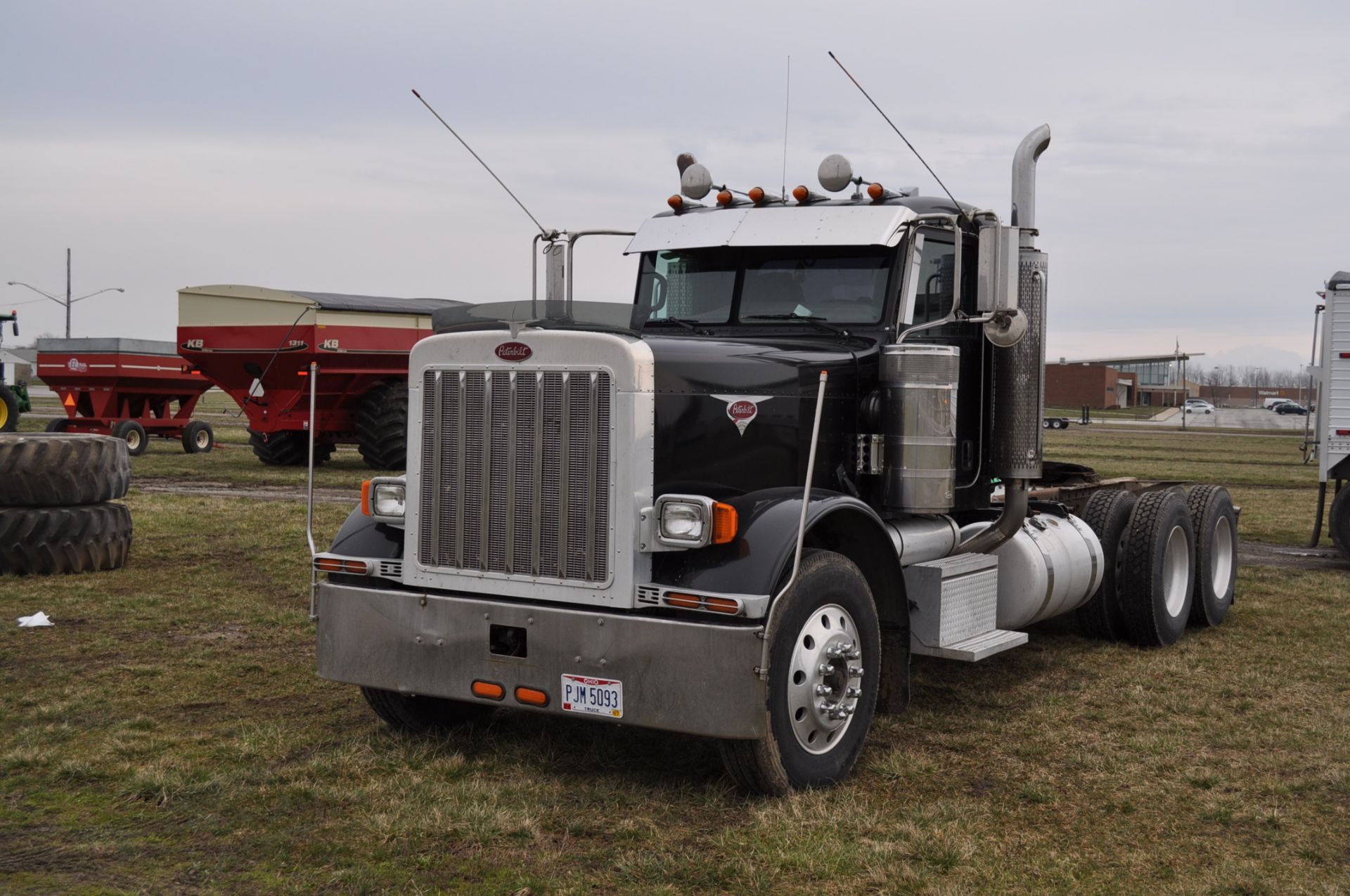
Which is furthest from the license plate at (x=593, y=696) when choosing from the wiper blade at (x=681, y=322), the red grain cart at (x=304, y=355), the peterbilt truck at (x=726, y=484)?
the red grain cart at (x=304, y=355)

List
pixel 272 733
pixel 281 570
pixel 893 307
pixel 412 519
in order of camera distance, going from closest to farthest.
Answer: pixel 412 519 < pixel 272 733 < pixel 893 307 < pixel 281 570

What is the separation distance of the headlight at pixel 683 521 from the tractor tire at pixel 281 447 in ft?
62.6

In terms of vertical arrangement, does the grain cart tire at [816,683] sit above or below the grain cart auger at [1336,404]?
below

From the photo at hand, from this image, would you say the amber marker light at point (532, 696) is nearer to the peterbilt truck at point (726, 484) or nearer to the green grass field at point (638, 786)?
the peterbilt truck at point (726, 484)

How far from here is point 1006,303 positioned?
21.6ft

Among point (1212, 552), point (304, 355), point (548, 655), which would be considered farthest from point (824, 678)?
point (304, 355)

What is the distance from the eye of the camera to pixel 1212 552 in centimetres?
986

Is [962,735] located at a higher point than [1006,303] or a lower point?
lower

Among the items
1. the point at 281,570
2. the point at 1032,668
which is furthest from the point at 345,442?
the point at 1032,668

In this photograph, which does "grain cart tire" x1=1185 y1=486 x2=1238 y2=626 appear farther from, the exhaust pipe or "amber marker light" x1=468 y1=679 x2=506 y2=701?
"amber marker light" x1=468 y1=679 x2=506 y2=701

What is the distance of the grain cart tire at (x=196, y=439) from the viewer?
2630 centimetres

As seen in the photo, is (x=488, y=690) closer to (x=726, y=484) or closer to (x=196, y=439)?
(x=726, y=484)

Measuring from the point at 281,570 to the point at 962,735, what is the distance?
6658 mm

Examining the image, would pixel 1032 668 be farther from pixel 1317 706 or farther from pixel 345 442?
pixel 345 442
